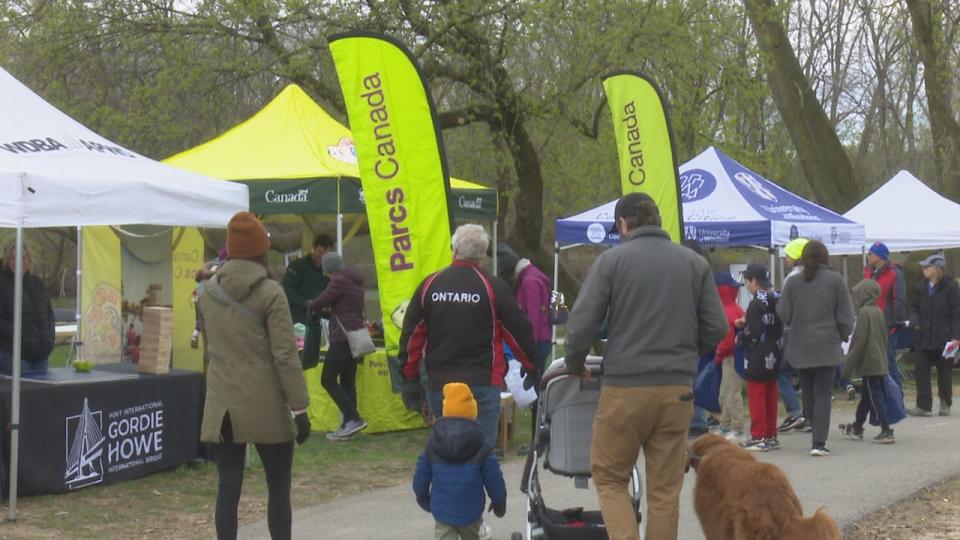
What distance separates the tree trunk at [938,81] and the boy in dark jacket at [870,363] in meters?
13.6

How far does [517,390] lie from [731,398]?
2.25 m

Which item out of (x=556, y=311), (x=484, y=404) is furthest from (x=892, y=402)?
(x=484, y=404)

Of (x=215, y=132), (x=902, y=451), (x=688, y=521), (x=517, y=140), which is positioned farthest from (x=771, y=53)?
(x=688, y=521)

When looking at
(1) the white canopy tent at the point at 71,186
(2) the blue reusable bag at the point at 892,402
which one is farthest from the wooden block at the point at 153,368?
(2) the blue reusable bag at the point at 892,402

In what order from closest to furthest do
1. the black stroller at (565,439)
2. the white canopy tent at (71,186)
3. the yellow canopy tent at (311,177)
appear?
the black stroller at (565,439) < the white canopy tent at (71,186) < the yellow canopy tent at (311,177)

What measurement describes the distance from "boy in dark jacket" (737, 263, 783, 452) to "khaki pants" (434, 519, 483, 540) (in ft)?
16.8

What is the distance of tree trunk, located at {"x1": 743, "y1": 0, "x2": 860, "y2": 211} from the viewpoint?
2398 centimetres

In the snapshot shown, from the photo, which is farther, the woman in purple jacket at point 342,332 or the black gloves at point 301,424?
the woman in purple jacket at point 342,332

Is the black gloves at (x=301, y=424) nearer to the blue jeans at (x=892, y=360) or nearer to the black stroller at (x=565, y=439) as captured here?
the black stroller at (x=565, y=439)

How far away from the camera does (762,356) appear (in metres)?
10.6

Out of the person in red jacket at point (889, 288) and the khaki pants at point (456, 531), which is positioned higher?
the person in red jacket at point (889, 288)

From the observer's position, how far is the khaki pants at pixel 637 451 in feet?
19.0

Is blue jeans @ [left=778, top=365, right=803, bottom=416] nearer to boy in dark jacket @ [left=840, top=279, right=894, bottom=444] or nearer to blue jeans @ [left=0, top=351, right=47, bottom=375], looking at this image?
boy in dark jacket @ [left=840, top=279, right=894, bottom=444]

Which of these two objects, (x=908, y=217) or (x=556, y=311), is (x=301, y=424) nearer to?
(x=556, y=311)
